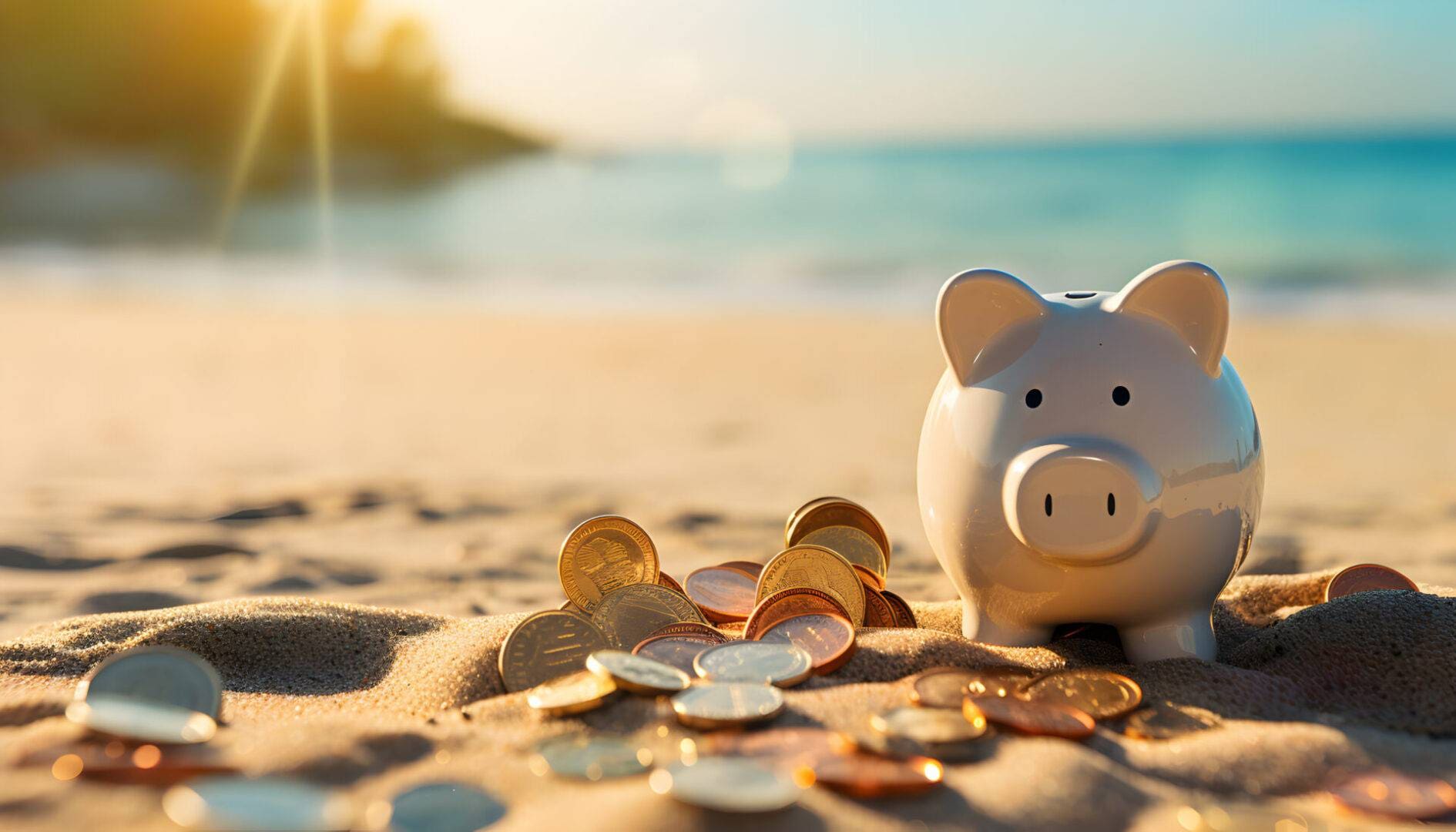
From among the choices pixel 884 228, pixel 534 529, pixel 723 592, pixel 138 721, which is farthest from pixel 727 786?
pixel 884 228

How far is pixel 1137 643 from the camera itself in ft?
7.63

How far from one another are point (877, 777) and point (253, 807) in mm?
853

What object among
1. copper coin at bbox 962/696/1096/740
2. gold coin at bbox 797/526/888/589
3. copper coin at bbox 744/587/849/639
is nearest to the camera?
copper coin at bbox 962/696/1096/740

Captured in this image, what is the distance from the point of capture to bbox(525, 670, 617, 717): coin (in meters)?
1.99

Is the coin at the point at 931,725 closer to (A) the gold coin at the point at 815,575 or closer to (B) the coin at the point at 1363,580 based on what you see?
(A) the gold coin at the point at 815,575

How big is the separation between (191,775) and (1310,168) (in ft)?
91.0

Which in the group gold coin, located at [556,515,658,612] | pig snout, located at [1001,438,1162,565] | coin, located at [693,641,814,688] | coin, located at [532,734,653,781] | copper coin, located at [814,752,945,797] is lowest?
coin, located at [532,734,653,781]

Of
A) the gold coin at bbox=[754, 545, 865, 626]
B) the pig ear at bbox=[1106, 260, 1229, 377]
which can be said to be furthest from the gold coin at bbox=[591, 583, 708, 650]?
the pig ear at bbox=[1106, 260, 1229, 377]

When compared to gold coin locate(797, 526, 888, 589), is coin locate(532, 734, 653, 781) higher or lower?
lower

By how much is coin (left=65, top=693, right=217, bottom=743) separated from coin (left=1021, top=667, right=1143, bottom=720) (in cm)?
138

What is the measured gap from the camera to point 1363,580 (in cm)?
278

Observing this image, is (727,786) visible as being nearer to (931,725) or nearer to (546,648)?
(931,725)

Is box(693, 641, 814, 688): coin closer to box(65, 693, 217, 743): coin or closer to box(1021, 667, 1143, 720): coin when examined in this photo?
box(1021, 667, 1143, 720): coin

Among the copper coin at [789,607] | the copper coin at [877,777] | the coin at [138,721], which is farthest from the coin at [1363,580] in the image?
the coin at [138,721]
